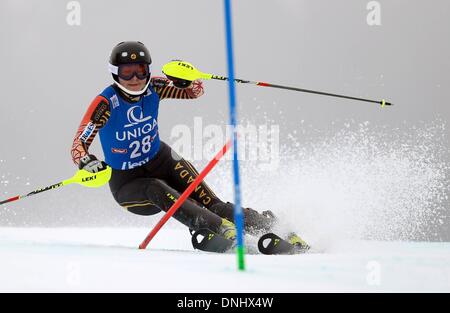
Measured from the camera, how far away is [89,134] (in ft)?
10.6

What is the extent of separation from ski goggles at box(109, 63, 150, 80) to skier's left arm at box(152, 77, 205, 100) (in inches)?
8.0

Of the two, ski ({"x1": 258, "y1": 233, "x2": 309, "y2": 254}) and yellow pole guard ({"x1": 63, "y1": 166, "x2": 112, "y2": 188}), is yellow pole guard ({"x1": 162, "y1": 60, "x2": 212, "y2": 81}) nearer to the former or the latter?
yellow pole guard ({"x1": 63, "y1": 166, "x2": 112, "y2": 188})

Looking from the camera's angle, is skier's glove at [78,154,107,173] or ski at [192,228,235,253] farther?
skier's glove at [78,154,107,173]

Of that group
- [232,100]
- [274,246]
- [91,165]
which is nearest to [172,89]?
[91,165]

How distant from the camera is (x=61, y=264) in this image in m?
2.19

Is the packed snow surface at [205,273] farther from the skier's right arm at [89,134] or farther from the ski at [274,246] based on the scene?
the skier's right arm at [89,134]

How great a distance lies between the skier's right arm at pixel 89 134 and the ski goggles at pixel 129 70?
159mm

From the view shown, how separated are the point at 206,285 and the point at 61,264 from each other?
24.3 inches

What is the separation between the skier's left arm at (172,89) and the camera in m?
3.57

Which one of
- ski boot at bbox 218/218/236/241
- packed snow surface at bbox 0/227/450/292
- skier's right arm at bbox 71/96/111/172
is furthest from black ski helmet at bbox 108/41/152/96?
packed snow surface at bbox 0/227/450/292

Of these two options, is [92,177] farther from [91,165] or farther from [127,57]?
[127,57]

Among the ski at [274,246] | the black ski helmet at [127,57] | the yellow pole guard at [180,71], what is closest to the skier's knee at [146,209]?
the black ski helmet at [127,57]

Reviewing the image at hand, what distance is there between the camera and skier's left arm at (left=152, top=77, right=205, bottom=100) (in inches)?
140
